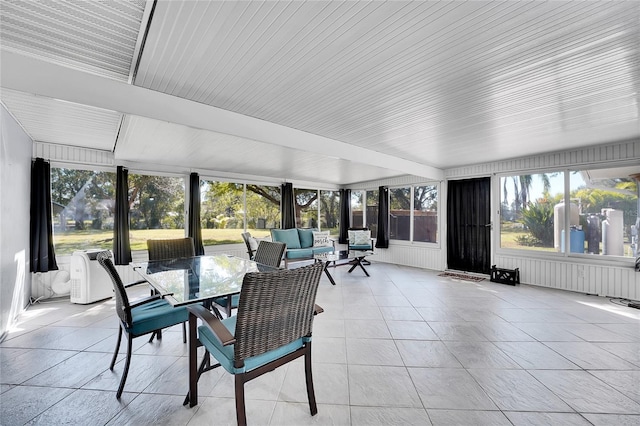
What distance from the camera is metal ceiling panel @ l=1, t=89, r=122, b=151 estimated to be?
2.54 metres

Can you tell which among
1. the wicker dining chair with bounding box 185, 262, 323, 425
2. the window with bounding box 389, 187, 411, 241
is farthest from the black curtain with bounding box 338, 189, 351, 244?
the wicker dining chair with bounding box 185, 262, 323, 425

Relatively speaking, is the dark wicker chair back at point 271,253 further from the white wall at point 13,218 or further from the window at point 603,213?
the window at point 603,213

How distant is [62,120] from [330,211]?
618 cm

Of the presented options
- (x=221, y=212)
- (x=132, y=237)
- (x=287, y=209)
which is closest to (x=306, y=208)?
(x=287, y=209)

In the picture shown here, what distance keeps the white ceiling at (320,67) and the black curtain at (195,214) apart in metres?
2.00

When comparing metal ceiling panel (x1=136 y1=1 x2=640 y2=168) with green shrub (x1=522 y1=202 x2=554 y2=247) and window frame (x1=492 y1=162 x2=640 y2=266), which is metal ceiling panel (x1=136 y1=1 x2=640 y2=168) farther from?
green shrub (x1=522 y1=202 x2=554 y2=247)

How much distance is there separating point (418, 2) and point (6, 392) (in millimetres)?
3585

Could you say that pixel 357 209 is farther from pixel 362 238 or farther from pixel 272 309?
pixel 272 309

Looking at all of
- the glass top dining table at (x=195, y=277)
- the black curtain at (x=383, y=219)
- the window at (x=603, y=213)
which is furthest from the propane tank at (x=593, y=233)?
the glass top dining table at (x=195, y=277)

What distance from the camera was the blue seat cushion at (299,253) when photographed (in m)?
5.52

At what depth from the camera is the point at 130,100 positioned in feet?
6.49

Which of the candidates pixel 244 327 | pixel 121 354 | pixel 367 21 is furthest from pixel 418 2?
pixel 121 354

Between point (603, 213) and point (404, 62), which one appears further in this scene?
point (603, 213)

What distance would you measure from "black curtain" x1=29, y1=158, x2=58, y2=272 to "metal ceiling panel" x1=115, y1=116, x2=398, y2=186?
0.95 metres
